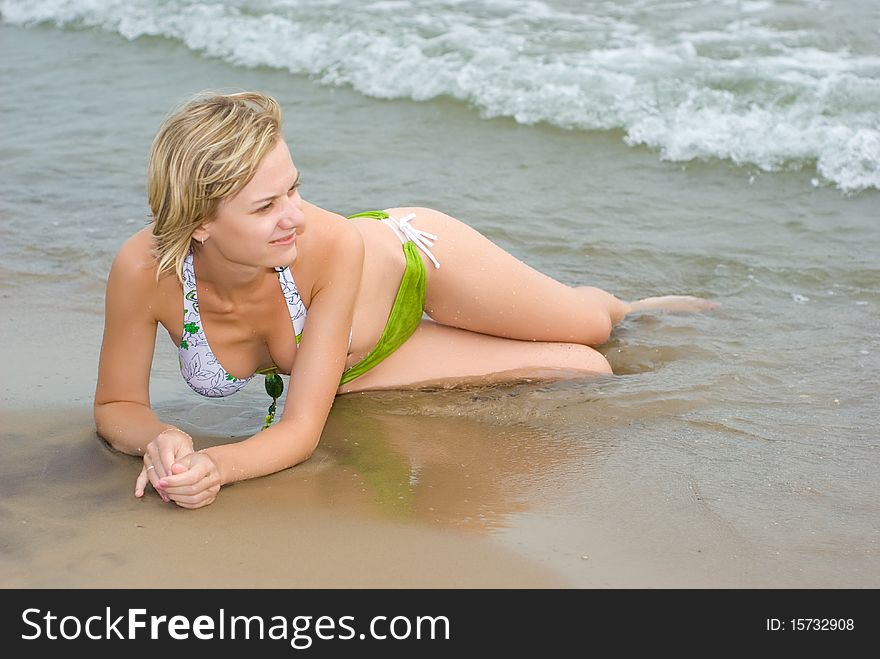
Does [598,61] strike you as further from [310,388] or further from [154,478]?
[154,478]

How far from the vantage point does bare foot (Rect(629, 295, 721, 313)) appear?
5.46 meters

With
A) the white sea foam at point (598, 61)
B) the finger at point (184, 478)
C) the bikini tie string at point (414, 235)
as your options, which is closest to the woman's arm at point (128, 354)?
the finger at point (184, 478)

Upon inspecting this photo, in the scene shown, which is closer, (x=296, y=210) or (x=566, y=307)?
(x=296, y=210)

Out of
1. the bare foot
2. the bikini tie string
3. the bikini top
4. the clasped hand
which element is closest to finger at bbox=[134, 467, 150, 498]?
the clasped hand

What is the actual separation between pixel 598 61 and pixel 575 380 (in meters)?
5.50

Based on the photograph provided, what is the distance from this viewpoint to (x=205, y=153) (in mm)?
3203

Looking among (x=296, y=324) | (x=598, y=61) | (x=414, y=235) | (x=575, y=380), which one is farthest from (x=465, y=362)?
(x=598, y=61)

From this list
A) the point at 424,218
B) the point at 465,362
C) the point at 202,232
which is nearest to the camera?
the point at 202,232

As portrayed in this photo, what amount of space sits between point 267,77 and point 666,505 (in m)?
7.56

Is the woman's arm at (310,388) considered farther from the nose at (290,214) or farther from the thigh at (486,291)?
the thigh at (486,291)

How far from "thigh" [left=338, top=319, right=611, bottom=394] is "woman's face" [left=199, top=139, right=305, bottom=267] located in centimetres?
113

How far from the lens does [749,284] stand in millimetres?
5836

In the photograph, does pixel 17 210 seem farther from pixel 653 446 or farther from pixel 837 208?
pixel 837 208
